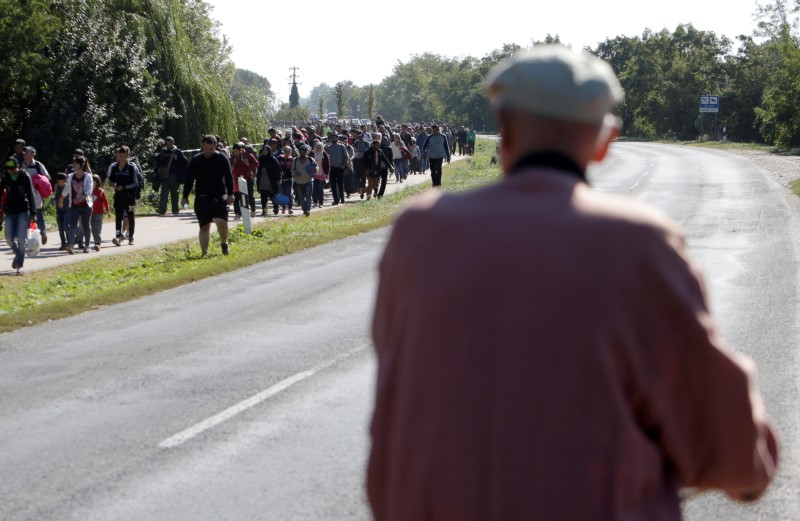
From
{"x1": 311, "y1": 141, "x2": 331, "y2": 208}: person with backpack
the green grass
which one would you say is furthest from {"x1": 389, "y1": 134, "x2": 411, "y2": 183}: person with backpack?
the green grass

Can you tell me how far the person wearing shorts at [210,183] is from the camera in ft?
58.5

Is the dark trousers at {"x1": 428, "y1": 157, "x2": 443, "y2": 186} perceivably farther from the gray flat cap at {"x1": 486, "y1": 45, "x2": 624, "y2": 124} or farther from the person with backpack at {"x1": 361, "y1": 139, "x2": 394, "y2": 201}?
the gray flat cap at {"x1": 486, "y1": 45, "x2": 624, "y2": 124}

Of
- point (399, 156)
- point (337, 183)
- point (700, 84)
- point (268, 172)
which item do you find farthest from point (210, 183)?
point (700, 84)

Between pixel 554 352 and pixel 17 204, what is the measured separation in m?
16.0

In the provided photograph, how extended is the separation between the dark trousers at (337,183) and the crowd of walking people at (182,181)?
0.03m

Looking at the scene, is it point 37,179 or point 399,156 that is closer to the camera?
point 37,179

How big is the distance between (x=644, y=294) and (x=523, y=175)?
0.35m

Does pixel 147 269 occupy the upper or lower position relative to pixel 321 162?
lower

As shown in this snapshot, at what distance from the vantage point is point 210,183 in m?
18.0

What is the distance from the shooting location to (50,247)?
21.3 metres

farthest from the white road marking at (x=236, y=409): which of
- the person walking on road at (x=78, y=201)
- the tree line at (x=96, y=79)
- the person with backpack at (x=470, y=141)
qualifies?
the person with backpack at (x=470, y=141)

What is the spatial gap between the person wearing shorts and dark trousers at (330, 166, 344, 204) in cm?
1281

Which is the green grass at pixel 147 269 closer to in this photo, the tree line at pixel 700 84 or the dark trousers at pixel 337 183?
the dark trousers at pixel 337 183

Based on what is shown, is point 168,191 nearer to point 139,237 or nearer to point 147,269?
point 139,237
